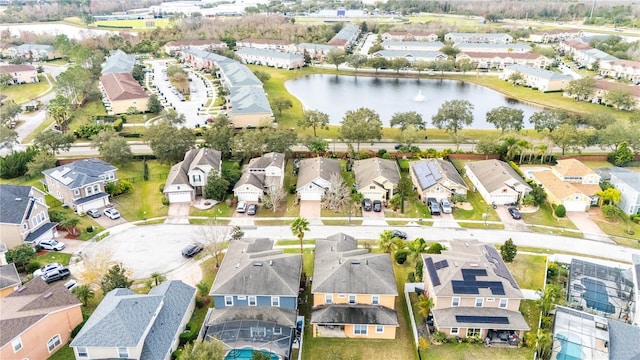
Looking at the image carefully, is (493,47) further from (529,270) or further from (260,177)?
(529,270)

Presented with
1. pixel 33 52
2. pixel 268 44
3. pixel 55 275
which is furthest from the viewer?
pixel 268 44

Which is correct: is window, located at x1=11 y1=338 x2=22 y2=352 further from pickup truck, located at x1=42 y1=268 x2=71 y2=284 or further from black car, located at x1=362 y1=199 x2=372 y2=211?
black car, located at x1=362 y1=199 x2=372 y2=211

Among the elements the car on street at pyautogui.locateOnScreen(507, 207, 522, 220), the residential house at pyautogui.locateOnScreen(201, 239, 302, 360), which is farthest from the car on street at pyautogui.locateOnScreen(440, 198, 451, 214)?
the residential house at pyautogui.locateOnScreen(201, 239, 302, 360)

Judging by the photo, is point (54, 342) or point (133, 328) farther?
point (54, 342)

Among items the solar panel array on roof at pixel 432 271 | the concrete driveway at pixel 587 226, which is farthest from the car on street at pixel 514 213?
the solar panel array on roof at pixel 432 271

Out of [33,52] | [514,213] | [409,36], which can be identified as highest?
[409,36]

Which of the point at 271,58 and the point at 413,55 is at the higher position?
the point at 271,58

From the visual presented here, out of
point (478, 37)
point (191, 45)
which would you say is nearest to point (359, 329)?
point (191, 45)

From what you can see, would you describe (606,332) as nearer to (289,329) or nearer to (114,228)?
(289,329)
